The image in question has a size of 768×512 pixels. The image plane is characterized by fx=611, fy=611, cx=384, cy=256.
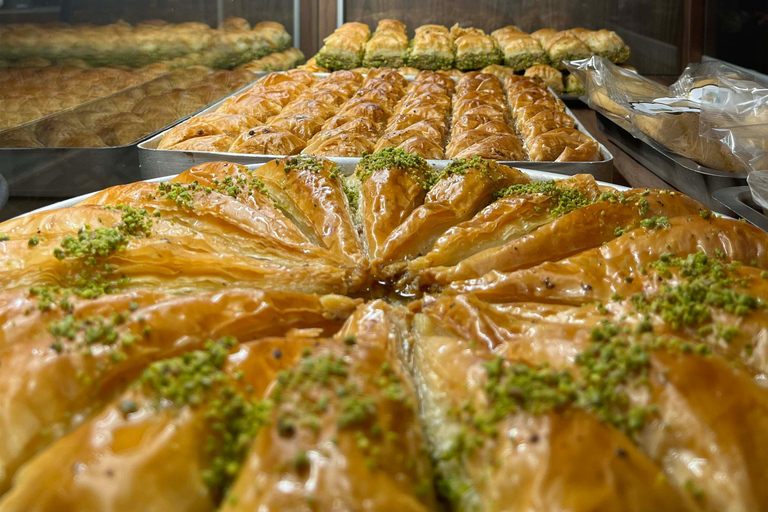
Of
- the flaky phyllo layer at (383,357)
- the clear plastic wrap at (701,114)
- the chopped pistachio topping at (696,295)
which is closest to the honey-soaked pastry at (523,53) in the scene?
the clear plastic wrap at (701,114)

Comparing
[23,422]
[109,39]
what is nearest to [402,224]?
[23,422]

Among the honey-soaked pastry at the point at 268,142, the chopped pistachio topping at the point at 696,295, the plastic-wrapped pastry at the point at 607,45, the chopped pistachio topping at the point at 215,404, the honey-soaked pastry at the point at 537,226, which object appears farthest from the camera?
the plastic-wrapped pastry at the point at 607,45

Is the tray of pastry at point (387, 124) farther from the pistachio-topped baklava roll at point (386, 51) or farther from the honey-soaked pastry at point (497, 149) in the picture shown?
the pistachio-topped baklava roll at point (386, 51)

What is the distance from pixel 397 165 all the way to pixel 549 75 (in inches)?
196

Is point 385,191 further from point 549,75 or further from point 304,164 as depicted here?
point 549,75

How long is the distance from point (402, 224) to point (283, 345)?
0.85 metres

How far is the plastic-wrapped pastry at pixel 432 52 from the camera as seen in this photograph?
7.23 m

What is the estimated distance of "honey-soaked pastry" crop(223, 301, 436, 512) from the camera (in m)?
1.13

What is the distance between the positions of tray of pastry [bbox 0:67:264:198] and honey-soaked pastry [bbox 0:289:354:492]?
2.28 m

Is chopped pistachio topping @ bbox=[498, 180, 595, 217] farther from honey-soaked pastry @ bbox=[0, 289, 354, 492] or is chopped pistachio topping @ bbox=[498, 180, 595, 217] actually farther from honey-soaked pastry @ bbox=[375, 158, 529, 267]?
honey-soaked pastry @ bbox=[0, 289, 354, 492]

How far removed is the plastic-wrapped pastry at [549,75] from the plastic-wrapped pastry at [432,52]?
96 centimetres

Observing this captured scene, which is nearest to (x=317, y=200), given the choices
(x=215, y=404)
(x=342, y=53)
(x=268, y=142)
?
(x=215, y=404)

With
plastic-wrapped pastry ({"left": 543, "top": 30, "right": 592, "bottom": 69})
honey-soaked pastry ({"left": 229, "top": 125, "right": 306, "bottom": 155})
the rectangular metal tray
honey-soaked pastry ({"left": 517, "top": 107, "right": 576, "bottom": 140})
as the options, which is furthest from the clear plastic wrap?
honey-soaked pastry ({"left": 229, "top": 125, "right": 306, "bottom": 155})

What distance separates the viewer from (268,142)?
4078 mm
